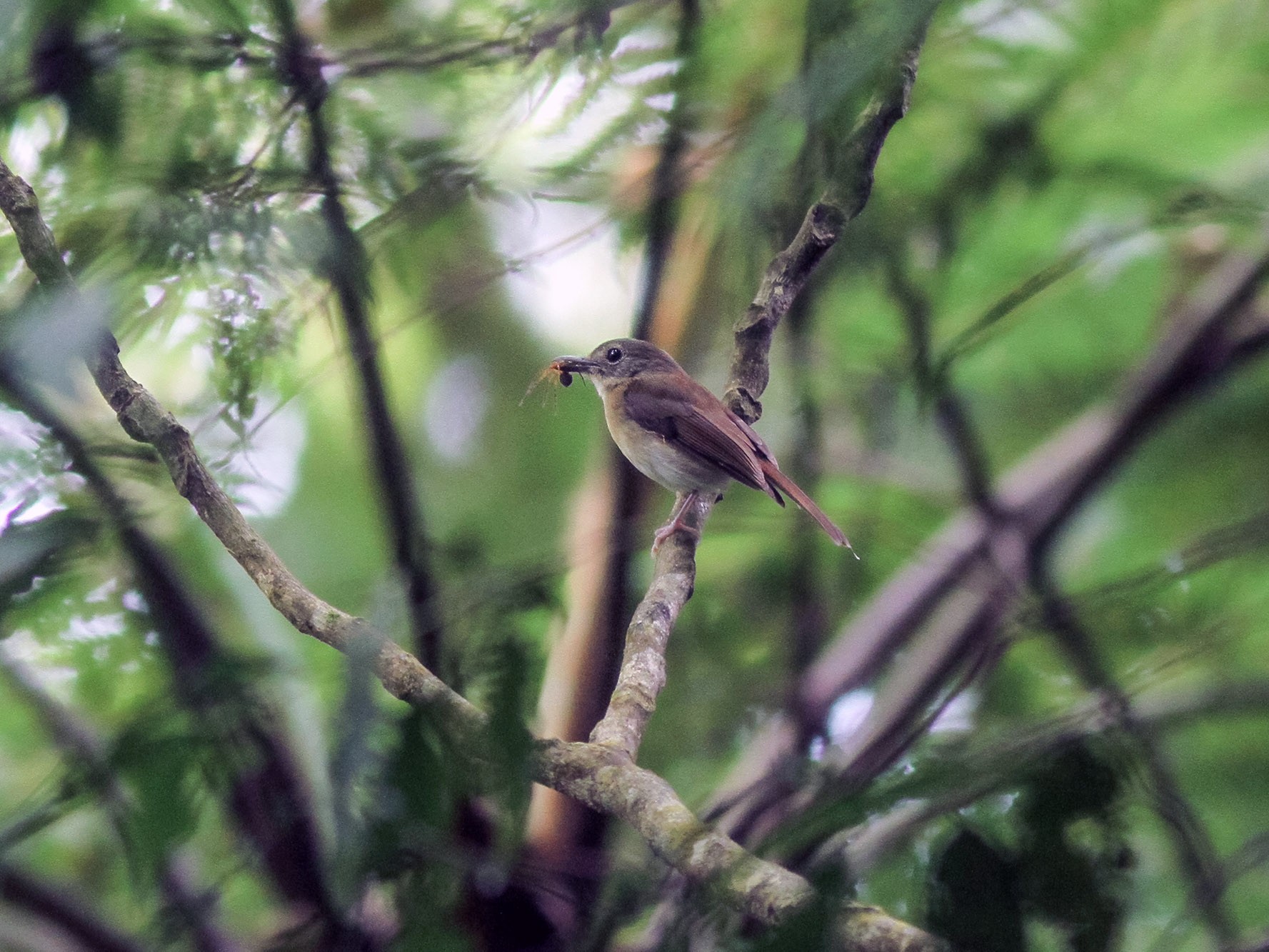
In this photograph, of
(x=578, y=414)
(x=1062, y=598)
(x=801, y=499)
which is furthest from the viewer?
(x=578, y=414)

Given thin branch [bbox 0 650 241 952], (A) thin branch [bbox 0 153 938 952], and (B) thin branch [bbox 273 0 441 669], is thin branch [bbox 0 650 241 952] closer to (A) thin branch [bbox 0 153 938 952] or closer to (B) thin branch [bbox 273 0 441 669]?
(A) thin branch [bbox 0 153 938 952]

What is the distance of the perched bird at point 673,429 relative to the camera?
9.30ft

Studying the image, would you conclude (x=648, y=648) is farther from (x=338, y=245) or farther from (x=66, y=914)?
(x=66, y=914)

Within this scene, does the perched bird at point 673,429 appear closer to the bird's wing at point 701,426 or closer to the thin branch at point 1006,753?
the bird's wing at point 701,426

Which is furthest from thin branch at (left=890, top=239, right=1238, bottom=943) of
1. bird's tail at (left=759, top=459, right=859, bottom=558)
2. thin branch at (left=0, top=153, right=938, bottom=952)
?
bird's tail at (left=759, top=459, right=859, bottom=558)

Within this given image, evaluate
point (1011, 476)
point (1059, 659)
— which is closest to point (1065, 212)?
point (1011, 476)

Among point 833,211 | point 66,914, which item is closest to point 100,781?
point 833,211

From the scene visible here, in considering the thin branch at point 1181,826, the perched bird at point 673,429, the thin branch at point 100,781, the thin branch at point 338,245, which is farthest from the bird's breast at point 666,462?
the thin branch at point 1181,826

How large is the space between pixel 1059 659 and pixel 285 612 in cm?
169

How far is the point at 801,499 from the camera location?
8.98 ft

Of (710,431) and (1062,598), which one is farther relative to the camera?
(710,431)

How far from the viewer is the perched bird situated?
112 inches

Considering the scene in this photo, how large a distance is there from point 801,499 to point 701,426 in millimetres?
368

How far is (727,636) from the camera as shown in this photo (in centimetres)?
287
